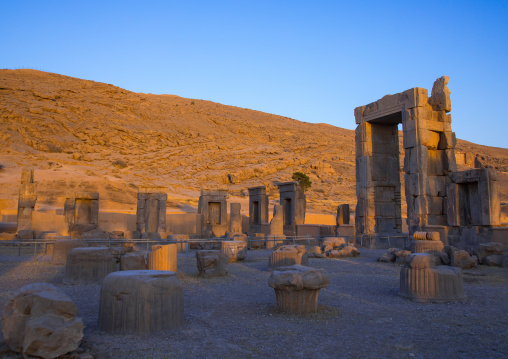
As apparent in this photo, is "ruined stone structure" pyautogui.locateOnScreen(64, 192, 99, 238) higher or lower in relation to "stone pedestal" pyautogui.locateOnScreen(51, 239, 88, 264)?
higher

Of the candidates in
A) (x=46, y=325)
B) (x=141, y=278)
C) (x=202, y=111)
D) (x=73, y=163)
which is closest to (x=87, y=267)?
(x=141, y=278)

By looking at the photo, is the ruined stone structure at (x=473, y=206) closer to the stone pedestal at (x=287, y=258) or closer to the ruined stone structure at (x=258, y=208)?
the stone pedestal at (x=287, y=258)

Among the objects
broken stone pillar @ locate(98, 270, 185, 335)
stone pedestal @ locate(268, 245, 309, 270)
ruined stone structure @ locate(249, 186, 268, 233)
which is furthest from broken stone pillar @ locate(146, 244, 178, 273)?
ruined stone structure @ locate(249, 186, 268, 233)

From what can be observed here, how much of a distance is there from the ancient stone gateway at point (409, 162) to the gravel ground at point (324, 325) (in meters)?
7.28

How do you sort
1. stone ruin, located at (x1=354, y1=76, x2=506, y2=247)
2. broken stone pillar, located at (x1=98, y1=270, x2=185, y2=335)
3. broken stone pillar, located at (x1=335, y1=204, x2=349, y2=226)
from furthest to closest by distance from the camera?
1. broken stone pillar, located at (x1=335, y1=204, x2=349, y2=226)
2. stone ruin, located at (x1=354, y1=76, x2=506, y2=247)
3. broken stone pillar, located at (x1=98, y1=270, x2=185, y2=335)

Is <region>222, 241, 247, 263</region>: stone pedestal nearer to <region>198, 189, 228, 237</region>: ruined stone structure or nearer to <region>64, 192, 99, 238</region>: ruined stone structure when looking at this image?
<region>64, 192, 99, 238</region>: ruined stone structure

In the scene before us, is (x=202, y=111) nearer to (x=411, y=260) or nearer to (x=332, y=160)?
(x=332, y=160)

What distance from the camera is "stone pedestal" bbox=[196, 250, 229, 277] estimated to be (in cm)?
979

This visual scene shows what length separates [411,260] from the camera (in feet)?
24.6

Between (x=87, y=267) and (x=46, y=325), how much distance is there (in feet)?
17.2

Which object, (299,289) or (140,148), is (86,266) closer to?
(299,289)

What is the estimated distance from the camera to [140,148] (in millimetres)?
58656

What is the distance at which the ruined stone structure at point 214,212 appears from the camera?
22719mm

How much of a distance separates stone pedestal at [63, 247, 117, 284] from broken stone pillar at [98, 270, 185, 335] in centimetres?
390
